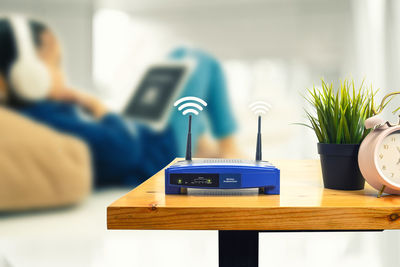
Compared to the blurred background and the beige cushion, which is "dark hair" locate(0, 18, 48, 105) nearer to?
the blurred background

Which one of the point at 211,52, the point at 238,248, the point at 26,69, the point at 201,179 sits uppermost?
the point at 211,52

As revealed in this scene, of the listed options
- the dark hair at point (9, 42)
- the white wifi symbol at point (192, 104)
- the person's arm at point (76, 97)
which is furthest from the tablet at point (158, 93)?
the white wifi symbol at point (192, 104)

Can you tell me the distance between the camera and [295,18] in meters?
2.60

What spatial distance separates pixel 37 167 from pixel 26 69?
0.67m

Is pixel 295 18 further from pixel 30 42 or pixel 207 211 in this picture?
pixel 207 211

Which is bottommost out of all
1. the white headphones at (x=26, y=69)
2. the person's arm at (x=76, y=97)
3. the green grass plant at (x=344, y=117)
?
the green grass plant at (x=344, y=117)

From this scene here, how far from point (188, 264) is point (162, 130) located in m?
0.91

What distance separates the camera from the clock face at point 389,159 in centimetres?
74

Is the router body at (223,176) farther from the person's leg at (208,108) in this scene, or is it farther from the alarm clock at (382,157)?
the person's leg at (208,108)

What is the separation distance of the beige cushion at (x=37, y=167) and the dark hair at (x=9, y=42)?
240mm

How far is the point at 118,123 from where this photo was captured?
2.73 metres

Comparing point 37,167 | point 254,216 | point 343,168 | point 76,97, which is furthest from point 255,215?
point 76,97

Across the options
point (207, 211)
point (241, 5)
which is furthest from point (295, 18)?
point (207, 211)

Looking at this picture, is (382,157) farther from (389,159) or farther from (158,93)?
(158,93)
